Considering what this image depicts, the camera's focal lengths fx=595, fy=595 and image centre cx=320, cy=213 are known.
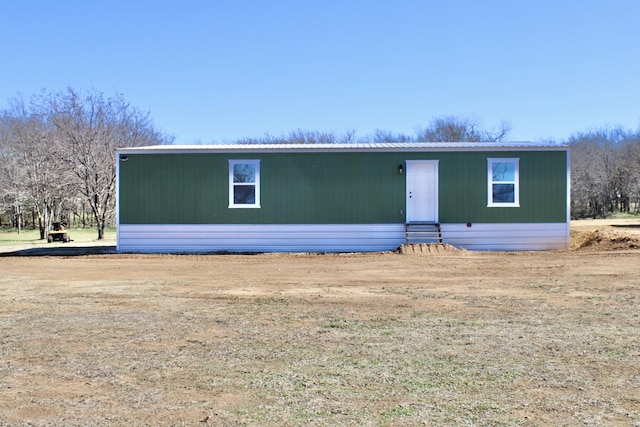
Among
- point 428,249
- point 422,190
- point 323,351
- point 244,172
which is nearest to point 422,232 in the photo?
point 428,249

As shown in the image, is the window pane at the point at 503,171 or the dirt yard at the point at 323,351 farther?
the window pane at the point at 503,171

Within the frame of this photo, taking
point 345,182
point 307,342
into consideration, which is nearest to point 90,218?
point 345,182

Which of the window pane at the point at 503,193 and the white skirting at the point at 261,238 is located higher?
the window pane at the point at 503,193

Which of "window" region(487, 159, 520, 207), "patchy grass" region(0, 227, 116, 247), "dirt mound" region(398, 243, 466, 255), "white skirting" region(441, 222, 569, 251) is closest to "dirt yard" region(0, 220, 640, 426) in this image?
"dirt mound" region(398, 243, 466, 255)

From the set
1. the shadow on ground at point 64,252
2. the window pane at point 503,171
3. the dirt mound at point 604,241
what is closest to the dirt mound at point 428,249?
the window pane at point 503,171

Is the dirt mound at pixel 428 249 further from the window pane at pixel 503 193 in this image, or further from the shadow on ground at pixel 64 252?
the shadow on ground at pixel 64 252

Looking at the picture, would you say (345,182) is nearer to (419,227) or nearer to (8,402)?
(419,227)

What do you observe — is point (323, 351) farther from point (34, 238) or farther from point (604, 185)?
point (604, 185)

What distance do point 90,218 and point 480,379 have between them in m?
36.4

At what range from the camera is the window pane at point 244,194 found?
16.2 meters

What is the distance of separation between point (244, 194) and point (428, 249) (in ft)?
16.9

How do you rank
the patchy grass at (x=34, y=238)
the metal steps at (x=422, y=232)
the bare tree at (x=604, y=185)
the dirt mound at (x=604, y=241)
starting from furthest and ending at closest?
the bare tree at (x=604, y=185) → the patchy grass at (x=34, y=238) → the metal steps at (x=422, y=232) → the dirt mound at (x=604, y=241)

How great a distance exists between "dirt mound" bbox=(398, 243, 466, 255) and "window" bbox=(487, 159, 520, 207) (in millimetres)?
1815

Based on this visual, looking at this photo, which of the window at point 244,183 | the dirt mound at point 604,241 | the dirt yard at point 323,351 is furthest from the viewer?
the window at point 244,183
